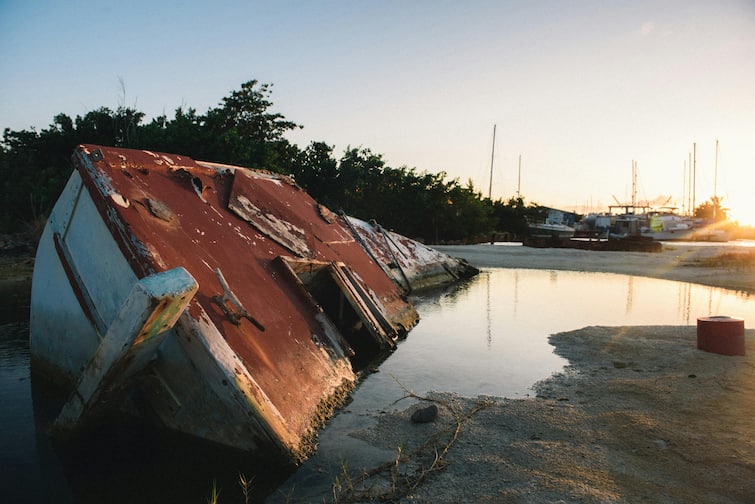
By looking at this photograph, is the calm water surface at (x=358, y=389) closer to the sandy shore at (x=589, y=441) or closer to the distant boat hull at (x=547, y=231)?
the sandy shore at (x=589, y=441)

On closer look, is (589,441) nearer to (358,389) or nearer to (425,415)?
(425,415)

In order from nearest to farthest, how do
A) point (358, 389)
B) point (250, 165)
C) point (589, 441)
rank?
point (589, 441) < point (358, 389) < point (250, 165)

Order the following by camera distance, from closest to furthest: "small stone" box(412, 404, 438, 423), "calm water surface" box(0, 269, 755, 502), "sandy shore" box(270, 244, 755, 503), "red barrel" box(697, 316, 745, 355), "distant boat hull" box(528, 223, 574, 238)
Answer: "sandy shore" box(270, 244, 755, 503)
"calm water surface" box(0, 269, 755, 502)
"small stone" box(412, 404, 438, 423)
"red barrel" box(697, 316, 745, 355)
"distant boat hull" box(528, 223, 574, 238)

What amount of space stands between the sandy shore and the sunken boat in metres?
0.62

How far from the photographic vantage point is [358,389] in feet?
15.7

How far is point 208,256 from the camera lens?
13.5ft

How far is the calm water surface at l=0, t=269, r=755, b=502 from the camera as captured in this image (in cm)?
300

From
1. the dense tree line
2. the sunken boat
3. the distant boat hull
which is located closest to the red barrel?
the sunken boat

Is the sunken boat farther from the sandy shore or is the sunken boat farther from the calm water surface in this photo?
the sandy shore

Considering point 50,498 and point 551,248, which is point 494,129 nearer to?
point 551,248

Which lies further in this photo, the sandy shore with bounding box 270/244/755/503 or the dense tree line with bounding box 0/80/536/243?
the dense tree line with bounding box 0/80/536/243

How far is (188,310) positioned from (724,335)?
214 inches

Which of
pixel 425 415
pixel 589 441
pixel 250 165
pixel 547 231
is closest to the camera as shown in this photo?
pixel 589 441

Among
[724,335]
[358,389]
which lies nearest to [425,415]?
[358,389]
